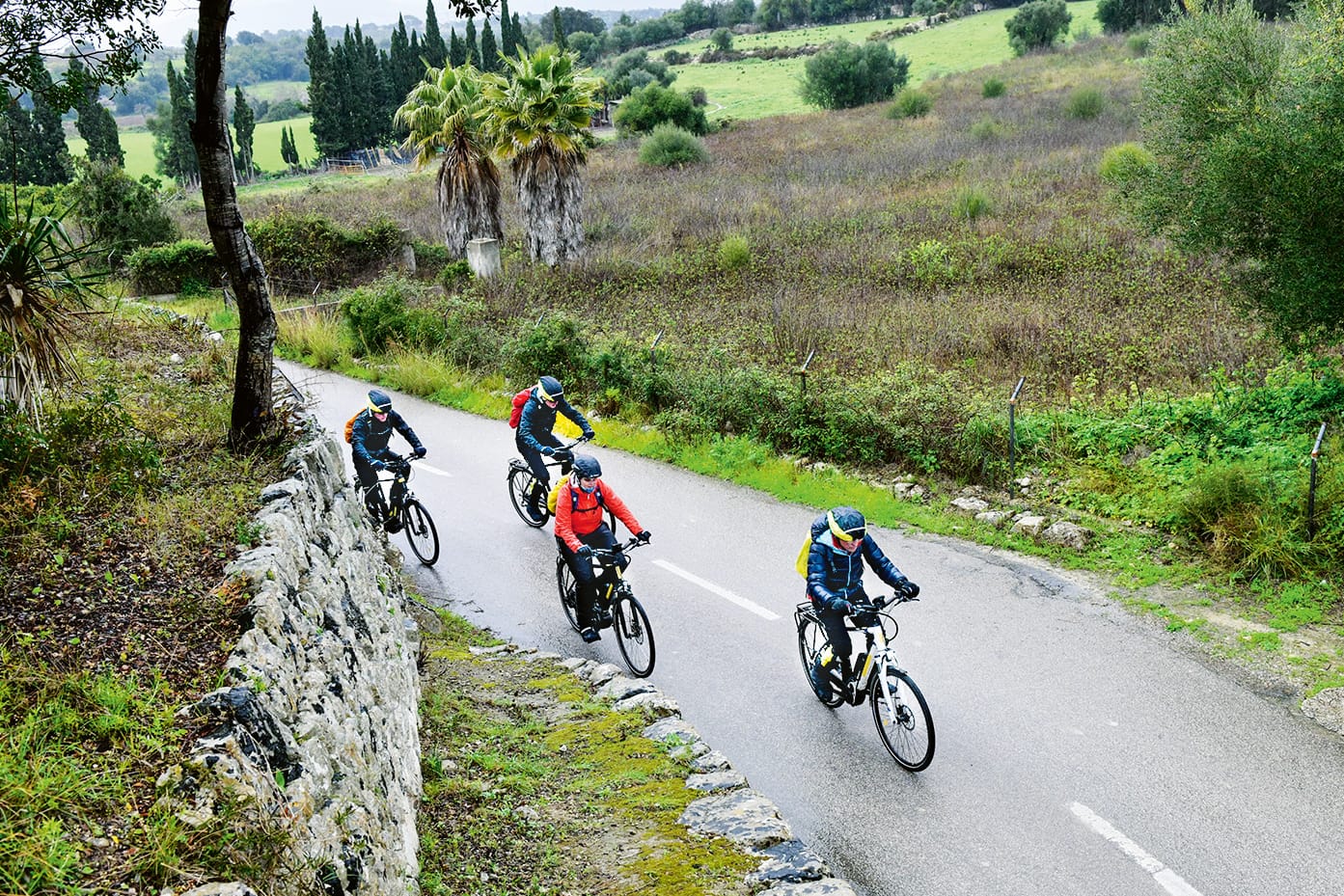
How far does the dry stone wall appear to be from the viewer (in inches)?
159

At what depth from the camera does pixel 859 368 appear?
16797mm

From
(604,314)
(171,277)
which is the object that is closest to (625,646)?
(604,314)

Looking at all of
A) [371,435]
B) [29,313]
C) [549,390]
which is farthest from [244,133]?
[29,313]

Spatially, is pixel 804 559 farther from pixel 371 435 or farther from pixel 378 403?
pixel 371 435

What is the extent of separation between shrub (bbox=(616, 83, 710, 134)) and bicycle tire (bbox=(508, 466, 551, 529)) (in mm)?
46533

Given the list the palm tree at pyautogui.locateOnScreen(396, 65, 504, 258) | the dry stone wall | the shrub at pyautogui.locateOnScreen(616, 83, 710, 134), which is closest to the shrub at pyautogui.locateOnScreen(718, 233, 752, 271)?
the palm tree at pyautogui.locateOnScreen(396, 65, 504, 258)

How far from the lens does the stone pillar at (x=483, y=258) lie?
2783 cm

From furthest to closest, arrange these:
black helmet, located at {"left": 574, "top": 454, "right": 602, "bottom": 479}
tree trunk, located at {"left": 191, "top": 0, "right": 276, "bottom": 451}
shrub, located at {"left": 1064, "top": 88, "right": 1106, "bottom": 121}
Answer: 1. shrub, located at {"left": 1064, "top": 88, "right": 1106, "bottom": 121}
2. black helmet, located at {"left": 574, "top": 454, "right": 602, "bottom": 479}
3. tree trunk, located at {"left": 191, "top": 0, "right": 276, "bottom": 451}

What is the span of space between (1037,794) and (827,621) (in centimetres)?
203

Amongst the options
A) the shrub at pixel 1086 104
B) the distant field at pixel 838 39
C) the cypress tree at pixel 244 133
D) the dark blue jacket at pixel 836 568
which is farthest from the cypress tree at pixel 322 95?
the dark blue jacket at pixel 836 568

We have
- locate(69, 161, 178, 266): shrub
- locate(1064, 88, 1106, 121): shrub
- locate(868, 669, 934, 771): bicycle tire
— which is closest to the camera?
locate(868, 669, 934, 771): bicycle tire

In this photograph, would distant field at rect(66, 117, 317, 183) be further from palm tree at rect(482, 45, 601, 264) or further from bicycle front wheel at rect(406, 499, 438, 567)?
bicycle front wheel at rect(406, 499, 438, 567)

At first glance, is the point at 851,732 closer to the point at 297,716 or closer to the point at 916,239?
the point at 297,716

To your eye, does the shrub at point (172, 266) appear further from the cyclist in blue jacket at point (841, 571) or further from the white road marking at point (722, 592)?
the cyclist in blue jacket at point (841, 571)
